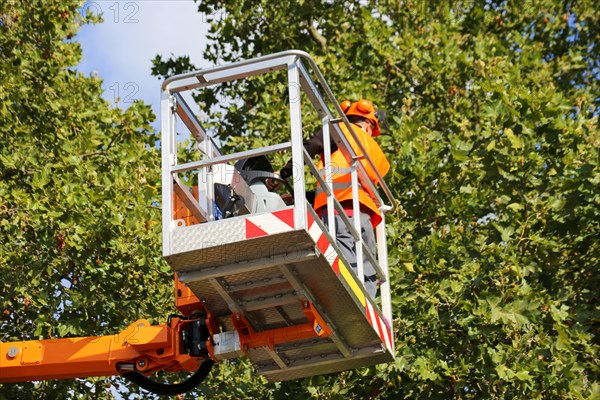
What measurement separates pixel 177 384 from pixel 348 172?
2.04 meters

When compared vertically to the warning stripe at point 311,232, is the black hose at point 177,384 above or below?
below

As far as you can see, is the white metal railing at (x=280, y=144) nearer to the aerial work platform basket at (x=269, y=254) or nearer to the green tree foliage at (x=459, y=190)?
the aerial work platform basket at (x=269, y=254)

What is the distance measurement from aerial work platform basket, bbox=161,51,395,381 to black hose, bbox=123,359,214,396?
15.2 inches

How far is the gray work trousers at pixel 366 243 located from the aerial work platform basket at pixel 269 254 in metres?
0.06

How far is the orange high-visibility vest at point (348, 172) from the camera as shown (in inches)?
373

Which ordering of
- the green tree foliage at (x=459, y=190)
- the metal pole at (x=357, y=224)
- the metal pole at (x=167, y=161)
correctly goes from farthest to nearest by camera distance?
1. the green tree foliage at (x=459, y=190)
2. the metal pole at (x=357, y=224)
3. the metal pole at (x=167, y=161)

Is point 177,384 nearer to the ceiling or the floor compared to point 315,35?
nearer to the floor

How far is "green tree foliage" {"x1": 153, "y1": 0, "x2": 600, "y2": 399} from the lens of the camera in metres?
12.5

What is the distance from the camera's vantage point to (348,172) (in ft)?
31.4

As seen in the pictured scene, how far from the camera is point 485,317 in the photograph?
1237 centimetres

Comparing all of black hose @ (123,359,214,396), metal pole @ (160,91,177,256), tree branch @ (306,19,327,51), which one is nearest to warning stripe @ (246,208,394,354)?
metal pole @ (160,91,177,256)

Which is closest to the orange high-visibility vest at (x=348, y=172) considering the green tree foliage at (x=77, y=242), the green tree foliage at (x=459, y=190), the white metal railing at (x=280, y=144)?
the white metal railing at (x=280, y=144)

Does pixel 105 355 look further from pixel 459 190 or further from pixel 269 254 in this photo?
pixel 459 190

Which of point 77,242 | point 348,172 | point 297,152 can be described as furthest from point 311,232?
point 77,242
